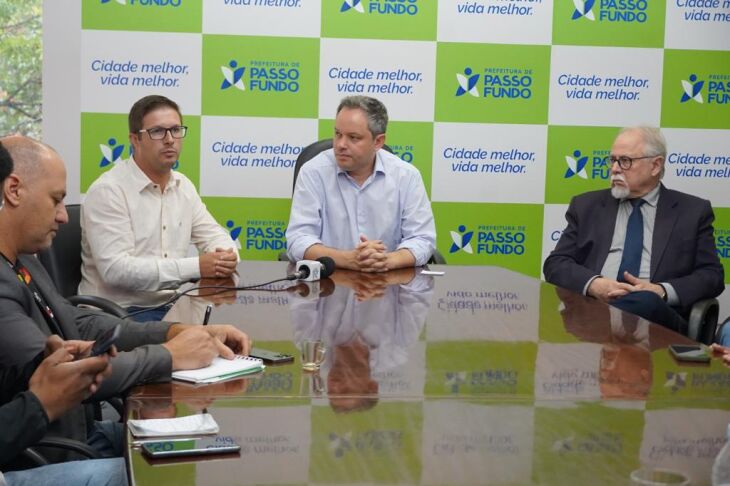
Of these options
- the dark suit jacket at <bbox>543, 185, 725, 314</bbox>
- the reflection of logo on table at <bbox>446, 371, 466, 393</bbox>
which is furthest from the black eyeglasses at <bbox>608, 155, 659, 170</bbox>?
the reflection of logo on table at <bbox>446, 371, 466, 393</bbox>

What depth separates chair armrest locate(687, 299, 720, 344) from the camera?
355cm

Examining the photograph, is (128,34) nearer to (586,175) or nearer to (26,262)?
(586,175)

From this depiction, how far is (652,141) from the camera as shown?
4.26 m

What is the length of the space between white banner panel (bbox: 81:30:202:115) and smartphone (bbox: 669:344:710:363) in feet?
11.1

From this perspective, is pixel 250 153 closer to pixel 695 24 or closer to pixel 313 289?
pixel 313 289

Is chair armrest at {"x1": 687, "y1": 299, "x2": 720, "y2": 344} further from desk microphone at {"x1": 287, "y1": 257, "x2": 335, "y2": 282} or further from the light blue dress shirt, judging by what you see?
desk microphone at {"x1": 287, "y1": 257, "x2": 335, "y2": 282}

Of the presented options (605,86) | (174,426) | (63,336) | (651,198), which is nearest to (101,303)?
(63,336)

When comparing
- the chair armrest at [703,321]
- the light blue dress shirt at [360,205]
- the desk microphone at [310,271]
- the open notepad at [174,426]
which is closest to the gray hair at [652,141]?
the chair armrest at [703,321]

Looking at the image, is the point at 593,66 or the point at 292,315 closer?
the point at 292,315

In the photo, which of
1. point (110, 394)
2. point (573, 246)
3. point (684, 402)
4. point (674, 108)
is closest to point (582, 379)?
point (684, 402)

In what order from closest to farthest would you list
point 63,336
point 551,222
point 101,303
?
point 63,336, point 101,303, point 551,222

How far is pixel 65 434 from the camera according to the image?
7.07 ft

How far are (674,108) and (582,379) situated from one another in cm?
373

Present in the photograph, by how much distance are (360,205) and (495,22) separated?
1.56m
